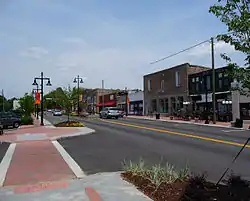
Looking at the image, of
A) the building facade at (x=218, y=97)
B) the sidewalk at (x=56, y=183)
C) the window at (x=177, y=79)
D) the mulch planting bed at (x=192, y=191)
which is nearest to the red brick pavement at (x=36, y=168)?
the sidewalk at (x=56, y=183)

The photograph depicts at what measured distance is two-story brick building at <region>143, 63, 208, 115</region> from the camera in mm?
52156

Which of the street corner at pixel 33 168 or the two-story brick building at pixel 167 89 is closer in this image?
the street corner at pixel 33 168

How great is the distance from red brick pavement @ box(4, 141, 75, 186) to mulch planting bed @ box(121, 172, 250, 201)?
8.47 feet

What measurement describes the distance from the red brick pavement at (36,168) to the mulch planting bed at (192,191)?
2.58m

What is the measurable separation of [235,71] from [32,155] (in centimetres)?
963

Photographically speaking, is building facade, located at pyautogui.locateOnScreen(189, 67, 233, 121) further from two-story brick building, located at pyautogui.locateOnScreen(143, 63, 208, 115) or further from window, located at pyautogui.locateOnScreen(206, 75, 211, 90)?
two-story brick building, located at pyautogui.locateOnScreen(143, 63, 208, 115)

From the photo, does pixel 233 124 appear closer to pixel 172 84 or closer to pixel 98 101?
pixel 172 84

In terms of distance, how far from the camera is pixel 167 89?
2265 inches

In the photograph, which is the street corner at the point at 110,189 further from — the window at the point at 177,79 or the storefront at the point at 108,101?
the storefront at the point at 108,101

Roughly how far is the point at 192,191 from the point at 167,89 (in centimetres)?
5221

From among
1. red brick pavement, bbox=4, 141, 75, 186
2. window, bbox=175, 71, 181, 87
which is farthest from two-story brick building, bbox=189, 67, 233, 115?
red brick pavement, bbox=4, 141, 75, 186

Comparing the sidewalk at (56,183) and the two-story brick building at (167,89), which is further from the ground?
the two-story brick building at (167,89)

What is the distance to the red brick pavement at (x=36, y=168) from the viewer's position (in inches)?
343

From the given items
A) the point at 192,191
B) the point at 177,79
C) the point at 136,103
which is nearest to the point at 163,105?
the point at 177,79
